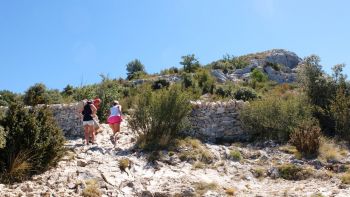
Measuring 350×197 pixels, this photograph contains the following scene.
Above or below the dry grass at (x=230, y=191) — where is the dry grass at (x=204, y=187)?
above

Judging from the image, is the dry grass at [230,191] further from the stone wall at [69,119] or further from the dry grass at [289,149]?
the stone wall at [69,119]

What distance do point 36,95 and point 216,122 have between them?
10278 millimetres

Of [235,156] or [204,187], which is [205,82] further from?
[204,187]

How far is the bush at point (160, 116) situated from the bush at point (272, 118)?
2.28m

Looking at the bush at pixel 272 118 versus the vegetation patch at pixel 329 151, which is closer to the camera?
the vegetation patch at pixel 329 151

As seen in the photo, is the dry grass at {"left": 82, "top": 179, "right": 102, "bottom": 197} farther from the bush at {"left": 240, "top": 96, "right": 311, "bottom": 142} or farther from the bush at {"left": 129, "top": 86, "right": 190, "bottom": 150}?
the bush at {"left": 240, "top": 96, "right": 311, "bottom": 142}

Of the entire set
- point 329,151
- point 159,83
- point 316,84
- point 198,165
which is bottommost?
point 198,165

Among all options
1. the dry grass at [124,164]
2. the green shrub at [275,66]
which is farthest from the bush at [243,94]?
the green shrub at [275,66]

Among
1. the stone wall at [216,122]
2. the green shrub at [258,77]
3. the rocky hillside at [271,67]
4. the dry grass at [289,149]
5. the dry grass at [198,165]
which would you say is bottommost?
the dry grass at [198,165]

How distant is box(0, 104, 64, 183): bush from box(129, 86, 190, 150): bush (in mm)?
3269

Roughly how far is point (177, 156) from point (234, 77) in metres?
24.9

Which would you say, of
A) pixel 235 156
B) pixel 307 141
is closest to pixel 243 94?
pixel 307 141

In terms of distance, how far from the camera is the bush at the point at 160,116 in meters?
13.5

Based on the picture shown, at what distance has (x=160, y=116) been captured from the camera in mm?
13539
